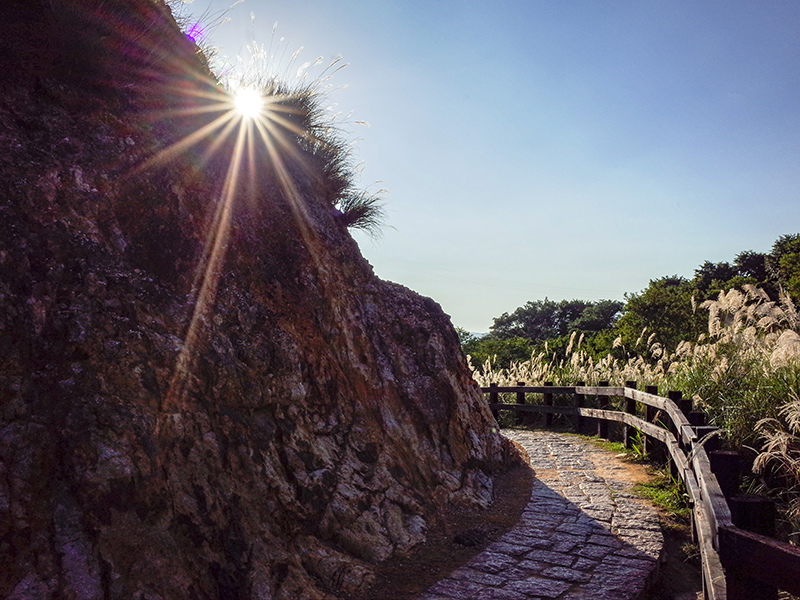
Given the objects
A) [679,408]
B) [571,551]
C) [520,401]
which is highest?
[679,408]

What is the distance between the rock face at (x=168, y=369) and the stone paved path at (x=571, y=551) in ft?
2.11

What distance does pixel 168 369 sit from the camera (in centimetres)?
388

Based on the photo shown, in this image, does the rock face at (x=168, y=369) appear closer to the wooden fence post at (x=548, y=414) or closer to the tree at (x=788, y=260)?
the wooden fence post at (x=548, y=414)

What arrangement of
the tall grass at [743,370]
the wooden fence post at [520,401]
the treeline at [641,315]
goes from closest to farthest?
the tall grass at [743,370]
the wooden fence post at [520,401]
the treeline at [641,315]

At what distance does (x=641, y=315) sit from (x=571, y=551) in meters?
24.3

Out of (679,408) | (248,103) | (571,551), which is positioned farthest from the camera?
(248,103)

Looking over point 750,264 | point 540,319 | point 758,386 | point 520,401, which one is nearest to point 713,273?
point 750,264

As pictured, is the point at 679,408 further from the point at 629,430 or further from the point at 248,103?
the point at 248,103

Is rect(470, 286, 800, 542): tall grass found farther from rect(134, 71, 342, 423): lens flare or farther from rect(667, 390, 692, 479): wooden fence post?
rect(134, 71, 342, 423): lens flare

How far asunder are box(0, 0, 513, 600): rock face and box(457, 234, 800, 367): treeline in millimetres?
6677

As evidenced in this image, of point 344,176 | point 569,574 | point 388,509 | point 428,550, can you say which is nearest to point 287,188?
point 344,176

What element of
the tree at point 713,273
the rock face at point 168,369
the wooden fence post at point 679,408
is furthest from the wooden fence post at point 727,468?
the tree at point 713,273

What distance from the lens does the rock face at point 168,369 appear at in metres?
3.22

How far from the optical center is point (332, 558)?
13.0 ft
